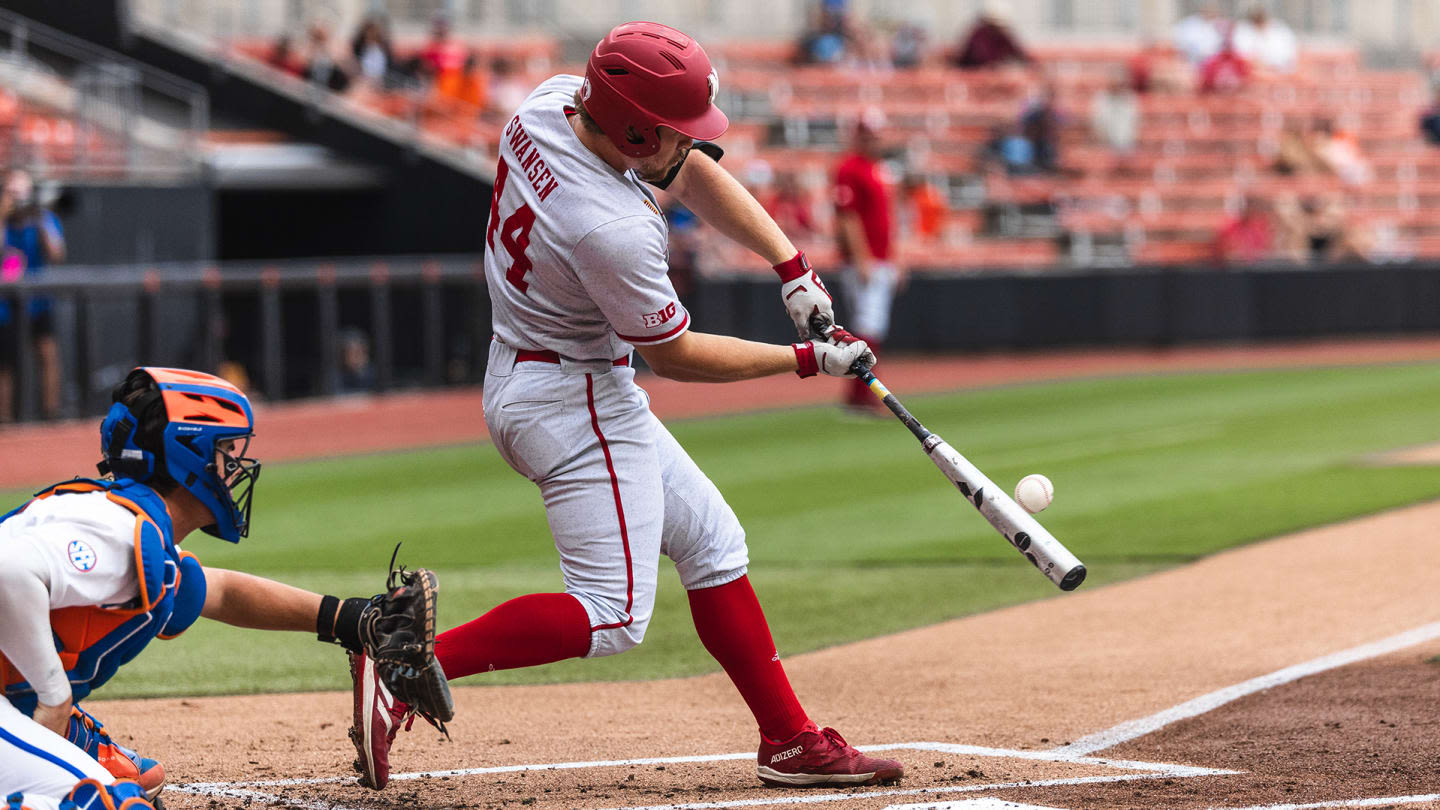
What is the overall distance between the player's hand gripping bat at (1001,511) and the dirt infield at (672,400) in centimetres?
850

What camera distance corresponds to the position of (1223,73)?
2620 centimetres

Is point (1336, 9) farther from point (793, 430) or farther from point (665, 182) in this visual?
point (665, 182)

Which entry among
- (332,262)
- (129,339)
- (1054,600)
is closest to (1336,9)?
(332,262)

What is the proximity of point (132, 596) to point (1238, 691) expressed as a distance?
3.41m

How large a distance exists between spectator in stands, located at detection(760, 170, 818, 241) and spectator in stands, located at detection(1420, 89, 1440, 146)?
10.3m

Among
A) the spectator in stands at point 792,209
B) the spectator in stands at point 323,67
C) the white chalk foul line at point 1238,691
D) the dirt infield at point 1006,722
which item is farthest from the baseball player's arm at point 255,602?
the spectator in stands at point 323,67

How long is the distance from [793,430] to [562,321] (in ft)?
31.8

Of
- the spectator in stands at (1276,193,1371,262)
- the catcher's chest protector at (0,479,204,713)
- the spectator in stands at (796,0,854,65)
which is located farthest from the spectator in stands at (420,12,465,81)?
the catcher's chest protector at (0,479,204,713)

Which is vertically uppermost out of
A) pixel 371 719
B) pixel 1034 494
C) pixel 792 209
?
pixel 1034 494

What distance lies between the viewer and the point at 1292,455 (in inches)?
468

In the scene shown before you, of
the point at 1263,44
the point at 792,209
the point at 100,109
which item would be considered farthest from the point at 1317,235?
the point at 100,109

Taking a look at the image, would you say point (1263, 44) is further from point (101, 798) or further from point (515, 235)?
point (101, 798)

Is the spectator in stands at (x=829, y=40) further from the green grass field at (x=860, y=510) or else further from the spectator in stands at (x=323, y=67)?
the green grass field at (x=860, y=510)

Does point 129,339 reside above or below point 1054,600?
below
